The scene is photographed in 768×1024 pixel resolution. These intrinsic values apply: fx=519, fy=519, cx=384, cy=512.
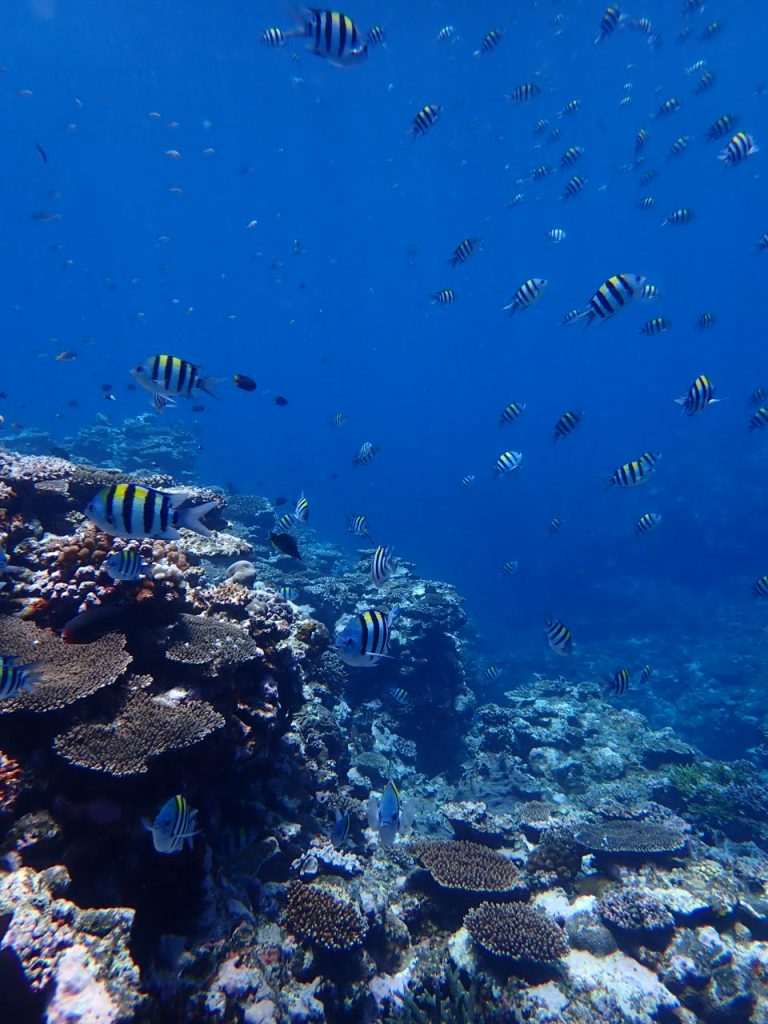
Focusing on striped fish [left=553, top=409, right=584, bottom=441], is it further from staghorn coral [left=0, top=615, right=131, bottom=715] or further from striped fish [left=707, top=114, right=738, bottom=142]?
striped fish [left=707, top=114, right=738, bottom=142]

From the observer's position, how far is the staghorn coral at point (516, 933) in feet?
17.1

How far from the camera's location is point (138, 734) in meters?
3.62

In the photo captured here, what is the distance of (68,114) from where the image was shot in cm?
5406

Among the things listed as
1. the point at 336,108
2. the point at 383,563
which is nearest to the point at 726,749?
the point at 383,563

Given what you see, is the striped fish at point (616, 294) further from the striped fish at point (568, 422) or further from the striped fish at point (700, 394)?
the striped fish at point (568, 422)

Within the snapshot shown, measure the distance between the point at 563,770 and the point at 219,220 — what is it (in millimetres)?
90453

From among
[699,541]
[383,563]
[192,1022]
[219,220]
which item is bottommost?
[192,1022]

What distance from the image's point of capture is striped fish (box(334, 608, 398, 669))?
354 cm

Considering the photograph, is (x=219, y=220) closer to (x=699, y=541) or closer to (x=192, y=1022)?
(x=699, y=541)

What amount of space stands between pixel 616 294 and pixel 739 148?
604cm

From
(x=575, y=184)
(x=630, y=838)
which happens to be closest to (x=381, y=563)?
(x=630, y=838)

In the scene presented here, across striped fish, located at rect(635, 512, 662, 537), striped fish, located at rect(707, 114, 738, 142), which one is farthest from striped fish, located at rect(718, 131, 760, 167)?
striped fish, located at rect(635, 512, 662, 537)

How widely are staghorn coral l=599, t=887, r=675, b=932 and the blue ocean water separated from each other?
→ 19.7ft

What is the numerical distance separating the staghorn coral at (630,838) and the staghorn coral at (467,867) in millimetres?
1551
